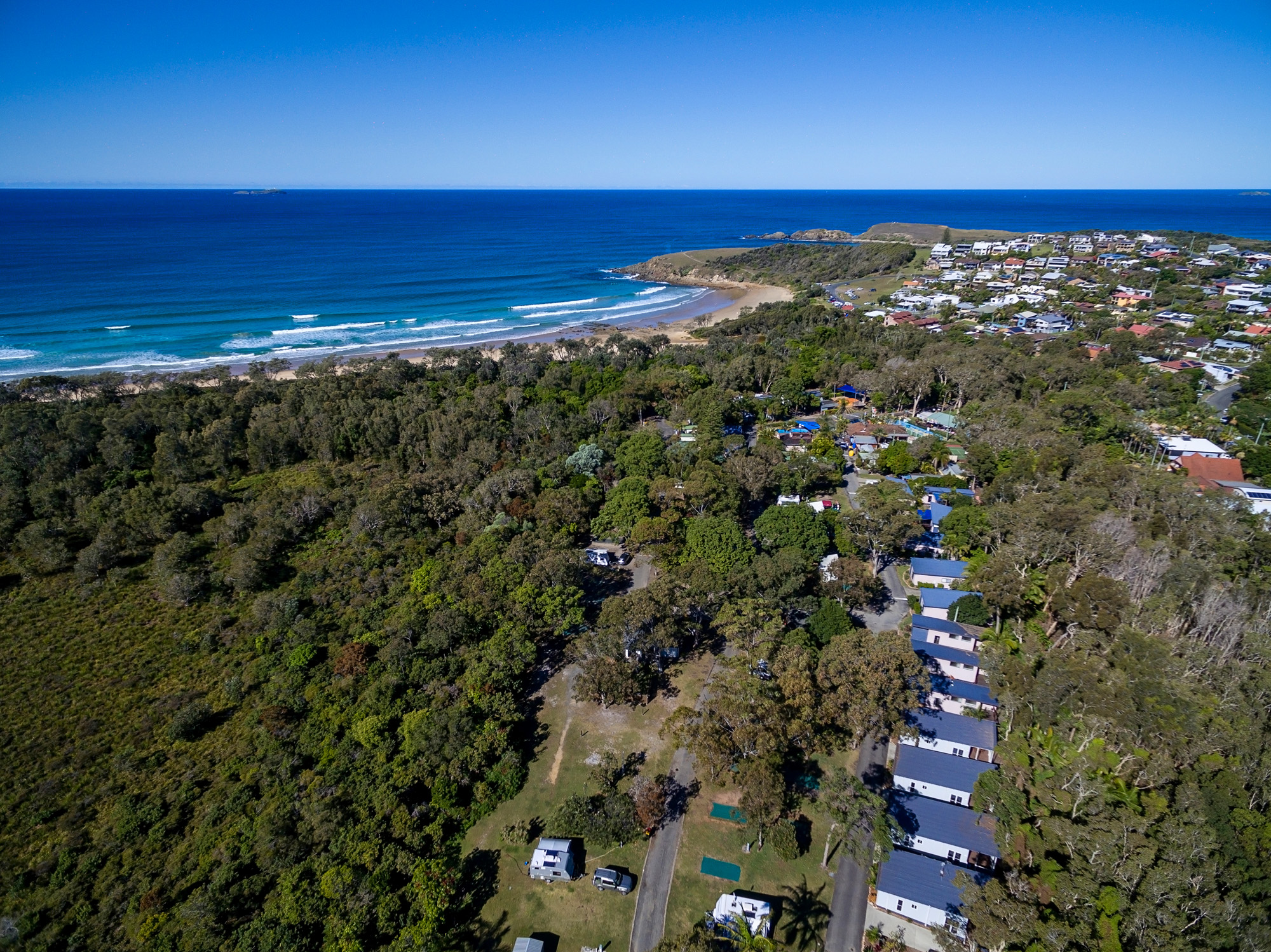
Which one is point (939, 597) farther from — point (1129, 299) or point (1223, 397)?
point (1129, 299)

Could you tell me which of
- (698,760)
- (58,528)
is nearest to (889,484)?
(698,760)

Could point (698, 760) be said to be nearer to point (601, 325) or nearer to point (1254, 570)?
point (1254, 570)

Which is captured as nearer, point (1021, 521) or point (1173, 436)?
point (1021, 521)

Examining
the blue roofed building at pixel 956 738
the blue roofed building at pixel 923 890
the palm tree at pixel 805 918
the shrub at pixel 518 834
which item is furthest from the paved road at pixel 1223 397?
the shrub at pixel 518 834

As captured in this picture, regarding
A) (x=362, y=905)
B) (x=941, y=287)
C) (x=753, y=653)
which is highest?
(x=941, y=287)

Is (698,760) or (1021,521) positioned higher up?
(1021,521)

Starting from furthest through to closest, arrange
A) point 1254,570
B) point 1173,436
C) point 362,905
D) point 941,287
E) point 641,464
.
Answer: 1. point 941,287
2. point 1173,436
3. point 641,464
4. point 1254,570
5. point 362,905

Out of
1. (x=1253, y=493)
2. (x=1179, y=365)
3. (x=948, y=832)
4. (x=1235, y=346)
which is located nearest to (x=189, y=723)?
(x=948, y=832)
